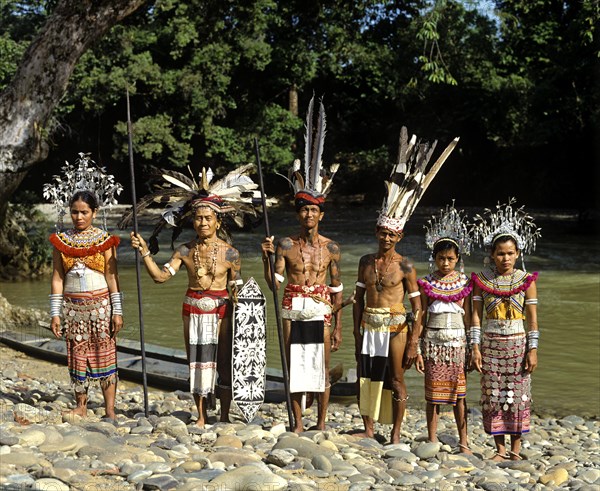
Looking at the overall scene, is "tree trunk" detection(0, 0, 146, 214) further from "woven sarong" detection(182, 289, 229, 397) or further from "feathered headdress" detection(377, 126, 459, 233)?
"feathered headdress" detection(377, 126, 459, 233)

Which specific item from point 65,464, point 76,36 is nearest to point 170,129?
point 76,36

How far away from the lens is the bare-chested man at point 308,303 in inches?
255

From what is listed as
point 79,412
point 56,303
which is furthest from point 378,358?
point 56,303

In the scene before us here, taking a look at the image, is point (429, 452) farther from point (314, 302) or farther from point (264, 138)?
point (264, 138)

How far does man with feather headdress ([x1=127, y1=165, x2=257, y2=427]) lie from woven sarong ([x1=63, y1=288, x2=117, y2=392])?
1.54 feet

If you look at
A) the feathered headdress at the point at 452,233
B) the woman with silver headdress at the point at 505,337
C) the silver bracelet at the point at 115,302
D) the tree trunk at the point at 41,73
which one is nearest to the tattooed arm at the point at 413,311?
the feathered headdress at the point at 452,233

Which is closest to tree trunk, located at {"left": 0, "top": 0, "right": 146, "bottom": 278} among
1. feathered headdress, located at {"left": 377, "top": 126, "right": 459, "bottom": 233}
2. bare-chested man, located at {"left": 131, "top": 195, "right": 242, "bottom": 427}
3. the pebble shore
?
the pebble shore

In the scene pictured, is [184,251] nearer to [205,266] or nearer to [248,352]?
[205,266]

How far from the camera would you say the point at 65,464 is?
15.5 feet

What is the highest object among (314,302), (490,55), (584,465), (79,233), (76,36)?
(490,55)

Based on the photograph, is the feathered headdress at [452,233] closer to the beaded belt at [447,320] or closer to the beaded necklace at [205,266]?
the beaded belt at [447,320]

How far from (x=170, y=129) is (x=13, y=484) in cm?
2505

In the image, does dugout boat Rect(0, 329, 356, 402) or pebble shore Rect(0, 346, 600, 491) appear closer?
pebble shore Rect(0, 346, 600, 491)

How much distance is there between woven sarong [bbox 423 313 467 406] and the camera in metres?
6.28
